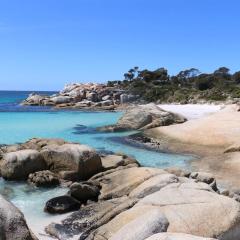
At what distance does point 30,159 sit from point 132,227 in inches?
436

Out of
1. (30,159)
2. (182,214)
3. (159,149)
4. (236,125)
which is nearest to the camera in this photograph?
(182,214)

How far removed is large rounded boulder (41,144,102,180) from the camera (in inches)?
742

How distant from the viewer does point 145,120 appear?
38812 mm

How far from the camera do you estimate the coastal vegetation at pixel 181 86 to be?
66.9 m

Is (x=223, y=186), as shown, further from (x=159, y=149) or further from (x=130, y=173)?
(x=159, y=149)

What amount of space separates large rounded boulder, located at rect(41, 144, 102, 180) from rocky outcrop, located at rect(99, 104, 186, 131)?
60.1 feet

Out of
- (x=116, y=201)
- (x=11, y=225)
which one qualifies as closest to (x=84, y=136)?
(x=116, y=201)

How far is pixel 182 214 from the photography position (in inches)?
386

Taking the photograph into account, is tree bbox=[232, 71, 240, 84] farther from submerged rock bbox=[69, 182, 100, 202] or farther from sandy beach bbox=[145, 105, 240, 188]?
submerged rock bbox=[69, 182, 100, 202]

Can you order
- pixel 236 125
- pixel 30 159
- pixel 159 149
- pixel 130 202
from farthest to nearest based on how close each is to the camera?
pixel 236 125 < pixel 159 149 < pixel 30 159 < pixel 130 202

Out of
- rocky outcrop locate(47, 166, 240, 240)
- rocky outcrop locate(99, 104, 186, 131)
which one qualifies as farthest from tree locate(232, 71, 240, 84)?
rocky outcrop locate(47, 166, 240, 240)

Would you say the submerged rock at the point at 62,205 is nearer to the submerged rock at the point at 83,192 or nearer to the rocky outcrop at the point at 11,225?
Result: the submerged rock at the point at 83,192

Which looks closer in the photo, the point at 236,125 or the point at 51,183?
the point at 51,183

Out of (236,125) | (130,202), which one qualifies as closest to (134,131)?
(236,125)
